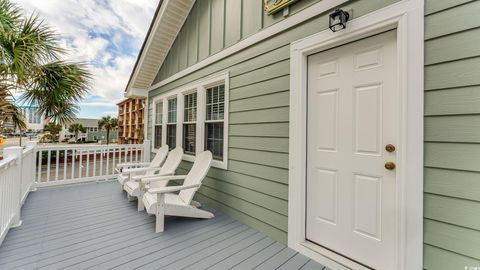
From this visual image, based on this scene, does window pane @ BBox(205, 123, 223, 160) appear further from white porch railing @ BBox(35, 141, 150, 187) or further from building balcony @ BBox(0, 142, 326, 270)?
white porch railing @ BBox(35, 141, 150, 187)

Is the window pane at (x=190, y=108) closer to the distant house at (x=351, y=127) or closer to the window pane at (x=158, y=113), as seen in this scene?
the distant house at (x=351, y=127)

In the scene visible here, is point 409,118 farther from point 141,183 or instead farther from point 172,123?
point 172,123

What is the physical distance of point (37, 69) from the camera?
396cm

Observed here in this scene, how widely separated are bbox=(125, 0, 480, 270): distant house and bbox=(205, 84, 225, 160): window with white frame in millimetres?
39

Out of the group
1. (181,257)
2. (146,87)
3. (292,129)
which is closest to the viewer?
(181,257)

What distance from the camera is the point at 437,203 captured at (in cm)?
154

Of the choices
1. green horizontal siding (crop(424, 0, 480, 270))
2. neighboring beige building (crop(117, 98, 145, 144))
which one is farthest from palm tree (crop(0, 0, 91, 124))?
neighboring beige building (crop(117, 98, 145, 144))

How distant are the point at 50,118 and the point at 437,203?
6349 mm

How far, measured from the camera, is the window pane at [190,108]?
458 cm

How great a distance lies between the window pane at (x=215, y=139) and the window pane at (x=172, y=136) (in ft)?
5.28

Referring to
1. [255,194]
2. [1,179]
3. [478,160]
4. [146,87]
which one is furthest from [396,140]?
[146,87]

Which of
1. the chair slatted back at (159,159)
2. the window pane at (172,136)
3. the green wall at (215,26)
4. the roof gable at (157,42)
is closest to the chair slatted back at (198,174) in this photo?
the chair slatted back at (159,159)

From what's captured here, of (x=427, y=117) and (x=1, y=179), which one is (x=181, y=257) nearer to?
(x=1, y=179)

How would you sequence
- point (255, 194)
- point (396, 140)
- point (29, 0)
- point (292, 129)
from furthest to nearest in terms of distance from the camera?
point (29, 0), point (255, 194), point (292, 129), point (396, 140)
